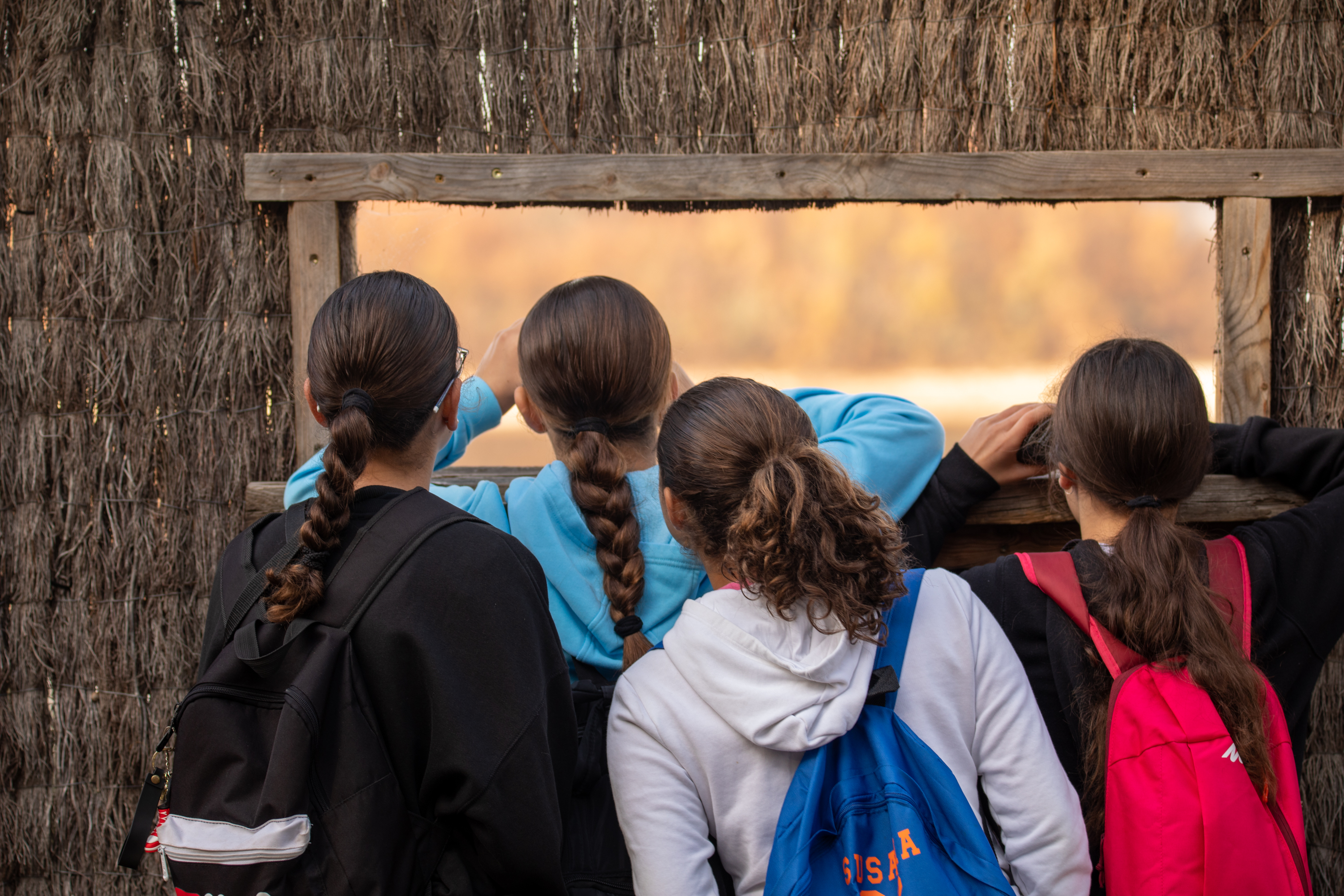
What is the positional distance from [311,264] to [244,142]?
403 mm

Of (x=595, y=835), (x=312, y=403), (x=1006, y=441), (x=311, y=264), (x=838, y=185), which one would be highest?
(x=838, y=185)

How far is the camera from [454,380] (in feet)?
4.48

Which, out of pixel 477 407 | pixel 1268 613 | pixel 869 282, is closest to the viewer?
pixel 1268 613

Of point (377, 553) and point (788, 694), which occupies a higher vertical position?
point (377, 553)

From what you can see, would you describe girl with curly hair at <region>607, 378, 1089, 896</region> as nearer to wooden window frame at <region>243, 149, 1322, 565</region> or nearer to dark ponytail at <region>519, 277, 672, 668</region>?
dark ponytail at <region>519, 277, 672, 668</region>

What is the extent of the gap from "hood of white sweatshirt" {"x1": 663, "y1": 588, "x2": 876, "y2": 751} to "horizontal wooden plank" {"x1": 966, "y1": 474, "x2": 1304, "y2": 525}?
844 mm

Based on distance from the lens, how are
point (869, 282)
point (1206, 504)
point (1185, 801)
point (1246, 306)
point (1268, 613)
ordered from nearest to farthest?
point (1185, 801), point (1268, 613), point (1206, 504), point (1246, 306), point (869, 282)

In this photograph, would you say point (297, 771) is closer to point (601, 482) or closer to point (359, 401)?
point (359, 401)

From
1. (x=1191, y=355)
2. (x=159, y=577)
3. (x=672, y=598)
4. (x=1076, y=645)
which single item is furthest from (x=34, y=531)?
(x=1191, y=355)

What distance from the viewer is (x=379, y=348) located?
4.05ft

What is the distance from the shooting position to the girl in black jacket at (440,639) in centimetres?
112

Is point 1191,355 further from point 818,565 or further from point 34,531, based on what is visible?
point 34,531

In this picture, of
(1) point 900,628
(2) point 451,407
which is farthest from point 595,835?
(2) point 451,407

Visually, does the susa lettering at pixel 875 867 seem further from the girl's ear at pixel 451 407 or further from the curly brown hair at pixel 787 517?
the girl's ear at pixel 451 407
